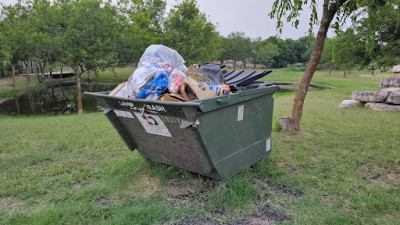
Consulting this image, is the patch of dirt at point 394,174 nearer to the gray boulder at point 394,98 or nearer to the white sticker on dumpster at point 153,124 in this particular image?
the white sticker on dumpster at point 153,124

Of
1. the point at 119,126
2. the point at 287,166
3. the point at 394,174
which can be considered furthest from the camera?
the point at 287,166

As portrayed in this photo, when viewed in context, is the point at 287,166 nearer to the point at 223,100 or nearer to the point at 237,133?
the point at 237,133

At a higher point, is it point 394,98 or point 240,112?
point 240,112

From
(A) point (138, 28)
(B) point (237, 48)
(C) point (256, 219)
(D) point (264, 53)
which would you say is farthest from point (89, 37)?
(D) point (264, 53)

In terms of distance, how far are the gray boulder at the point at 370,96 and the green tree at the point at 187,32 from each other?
43.6 feet

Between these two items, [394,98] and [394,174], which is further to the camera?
[394,98]

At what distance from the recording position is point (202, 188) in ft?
13.4

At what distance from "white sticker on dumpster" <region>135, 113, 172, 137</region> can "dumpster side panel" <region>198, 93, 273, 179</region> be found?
56 centimetres

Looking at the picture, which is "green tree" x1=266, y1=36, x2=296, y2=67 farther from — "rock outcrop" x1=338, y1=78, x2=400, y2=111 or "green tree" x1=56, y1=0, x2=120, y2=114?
"rock outcrop" x1=338, y1=78, x2=400, y2=111

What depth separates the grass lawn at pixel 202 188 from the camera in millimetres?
3439

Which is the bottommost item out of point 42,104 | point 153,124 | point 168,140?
point 42,104

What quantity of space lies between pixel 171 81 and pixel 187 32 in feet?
70.5

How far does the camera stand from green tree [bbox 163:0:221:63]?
23.4 meters

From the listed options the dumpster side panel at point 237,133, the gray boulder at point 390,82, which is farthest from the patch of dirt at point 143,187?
the gray boulder at point 390,82
